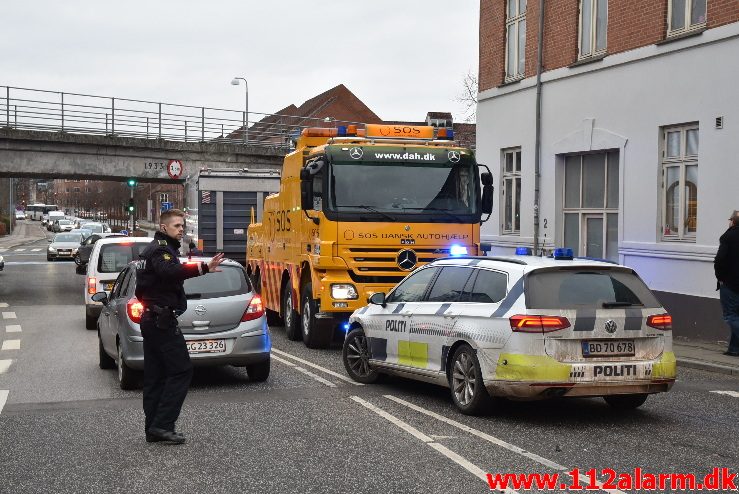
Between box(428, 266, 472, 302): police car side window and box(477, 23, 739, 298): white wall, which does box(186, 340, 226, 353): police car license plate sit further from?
box(477, 23, 739, 298): white wall

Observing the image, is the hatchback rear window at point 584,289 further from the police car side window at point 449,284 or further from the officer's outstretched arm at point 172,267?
the officer's outstretched arm at point 172,267

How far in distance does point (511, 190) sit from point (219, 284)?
13099 mm

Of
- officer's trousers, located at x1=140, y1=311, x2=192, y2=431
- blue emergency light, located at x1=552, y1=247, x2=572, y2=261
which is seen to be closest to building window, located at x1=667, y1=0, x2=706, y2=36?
blue emergency light, located at x1=552, y1=247, x2=572, y2=261

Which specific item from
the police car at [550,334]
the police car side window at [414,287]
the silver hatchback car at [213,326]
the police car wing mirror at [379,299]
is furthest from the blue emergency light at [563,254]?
the silver hatchback car at [213,326]

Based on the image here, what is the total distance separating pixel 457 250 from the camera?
1429 cm

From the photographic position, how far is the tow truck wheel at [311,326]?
48.1ft

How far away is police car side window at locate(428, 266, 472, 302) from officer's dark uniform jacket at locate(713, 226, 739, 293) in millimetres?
5632

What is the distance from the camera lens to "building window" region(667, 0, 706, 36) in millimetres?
16531

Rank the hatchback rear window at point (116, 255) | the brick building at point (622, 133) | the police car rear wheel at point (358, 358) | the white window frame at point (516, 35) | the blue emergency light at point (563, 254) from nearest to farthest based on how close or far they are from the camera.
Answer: the blue emergency light at point (563, 254) → the police car rear wheel at point (358, 358) → the brick building at point (622, 133) → the hatchback rear window at point (116, 255) → the white window frame at point (516, 35)

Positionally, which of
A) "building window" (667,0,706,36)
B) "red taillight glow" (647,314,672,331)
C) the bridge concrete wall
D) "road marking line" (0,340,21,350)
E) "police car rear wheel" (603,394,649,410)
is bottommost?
"road marking line" (0,340,21,350)

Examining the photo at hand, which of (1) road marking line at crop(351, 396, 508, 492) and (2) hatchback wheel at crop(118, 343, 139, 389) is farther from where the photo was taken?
(2) hatchback wheel at crop(118, 343, 139, 389)

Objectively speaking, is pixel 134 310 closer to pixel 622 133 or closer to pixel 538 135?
pixel 622 133

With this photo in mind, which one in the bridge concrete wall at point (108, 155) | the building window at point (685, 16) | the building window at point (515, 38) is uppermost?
the building window at point (515, 38)

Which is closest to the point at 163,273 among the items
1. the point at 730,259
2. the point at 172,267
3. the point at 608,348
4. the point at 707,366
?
the point at 172,267
